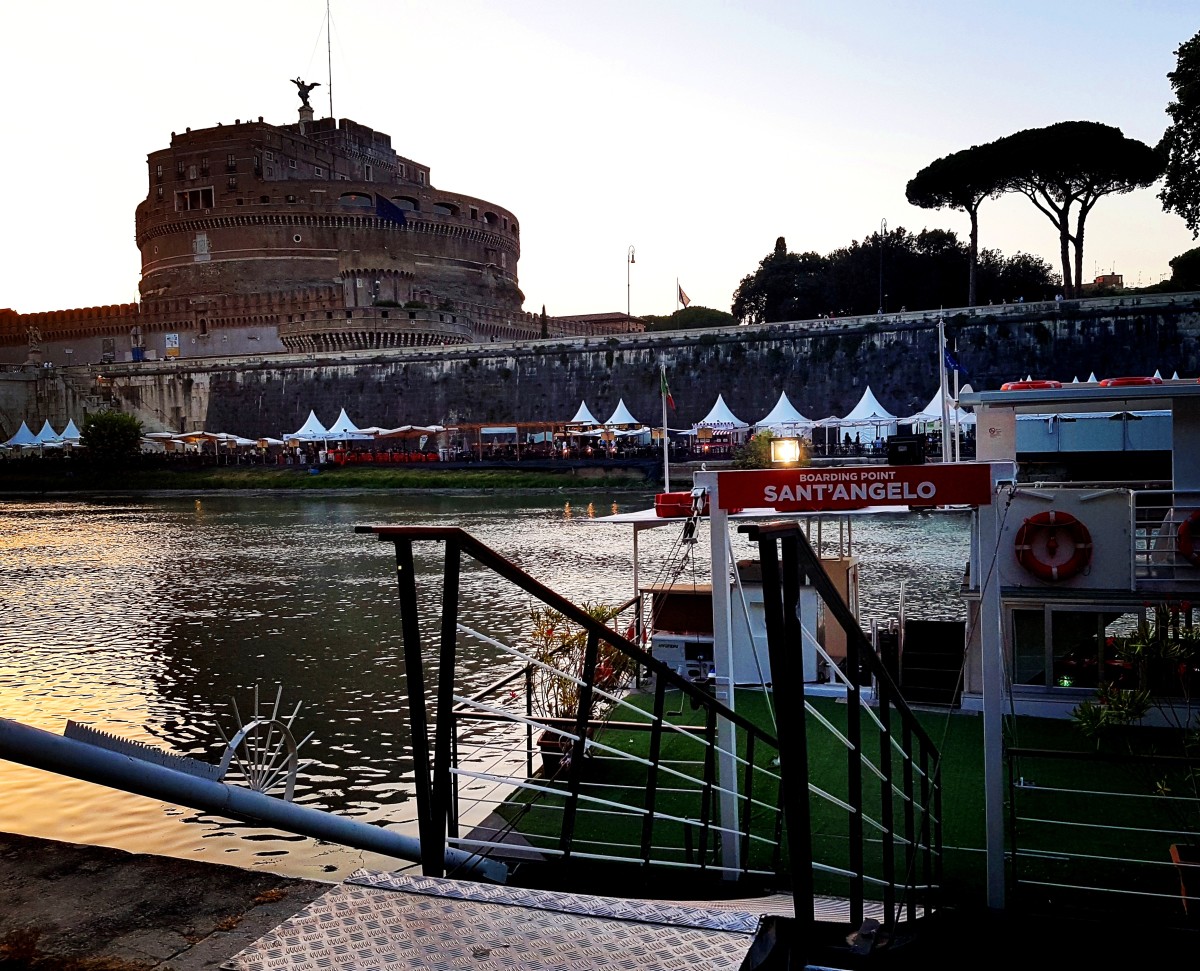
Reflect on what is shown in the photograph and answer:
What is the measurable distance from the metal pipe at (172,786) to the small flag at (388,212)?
239 ft

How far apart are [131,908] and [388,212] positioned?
74.0 meters

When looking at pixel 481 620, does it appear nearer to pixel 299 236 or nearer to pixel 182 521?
pixel 182 521

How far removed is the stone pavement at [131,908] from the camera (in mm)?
2734

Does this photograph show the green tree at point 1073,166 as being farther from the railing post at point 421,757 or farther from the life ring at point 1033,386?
the railing post at point 421,757

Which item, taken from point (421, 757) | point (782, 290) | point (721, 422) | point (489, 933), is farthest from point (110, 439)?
point (489, 933)

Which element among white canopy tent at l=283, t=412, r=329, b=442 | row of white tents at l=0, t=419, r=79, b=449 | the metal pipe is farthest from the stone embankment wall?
the metal pipe

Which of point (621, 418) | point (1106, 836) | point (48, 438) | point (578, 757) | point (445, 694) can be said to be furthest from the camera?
point (48, 438)

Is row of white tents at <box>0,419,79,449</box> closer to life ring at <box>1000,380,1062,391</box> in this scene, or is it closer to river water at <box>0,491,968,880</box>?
river water at <box>0,491,968,880</box>

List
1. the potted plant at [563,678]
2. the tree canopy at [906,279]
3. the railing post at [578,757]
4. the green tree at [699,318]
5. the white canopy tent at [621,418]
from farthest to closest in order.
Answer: the green tree at [699,318], the tree canopy at [906,279], the white canopy tent at [621,418], the potted plant at [563,678], the railing post at [578,757]

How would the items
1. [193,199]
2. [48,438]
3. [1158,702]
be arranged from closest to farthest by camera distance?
[1158,702] < [48,438] < [193,199]

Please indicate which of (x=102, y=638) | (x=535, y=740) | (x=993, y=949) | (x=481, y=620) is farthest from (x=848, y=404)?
(x=993, y=949)

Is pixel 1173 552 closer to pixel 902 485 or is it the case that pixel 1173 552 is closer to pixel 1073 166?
pixel 902 485

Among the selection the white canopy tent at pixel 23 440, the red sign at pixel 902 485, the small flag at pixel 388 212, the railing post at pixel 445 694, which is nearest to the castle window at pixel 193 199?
the small flag at pixel 388 212

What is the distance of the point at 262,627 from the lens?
1706 cm
